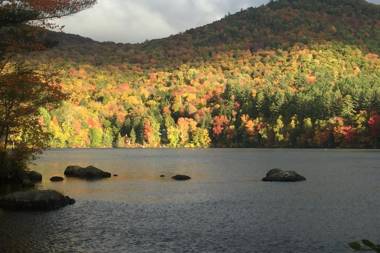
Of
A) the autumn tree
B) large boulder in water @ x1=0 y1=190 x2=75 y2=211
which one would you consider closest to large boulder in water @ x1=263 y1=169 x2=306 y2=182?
the autumn tree

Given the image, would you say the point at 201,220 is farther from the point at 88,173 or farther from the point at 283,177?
the point at 88,173

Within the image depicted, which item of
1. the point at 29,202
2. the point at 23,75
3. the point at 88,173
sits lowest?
the point at 29,202

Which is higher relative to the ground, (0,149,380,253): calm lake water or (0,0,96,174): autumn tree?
(0,0,96,174): autumn tree

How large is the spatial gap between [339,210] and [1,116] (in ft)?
96.2

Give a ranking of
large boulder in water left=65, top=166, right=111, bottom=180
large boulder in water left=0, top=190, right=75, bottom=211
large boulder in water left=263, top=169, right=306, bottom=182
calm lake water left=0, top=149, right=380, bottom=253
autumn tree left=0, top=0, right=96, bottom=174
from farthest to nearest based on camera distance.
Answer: large boulder in water left=65, top=166, right=111, bottom=180
large boulder in water left=263, top=169, right=306, bottom=182
large boulder in water left=0, top=190, right=75, bottom=211
autumn tree left=0, top=0, right=96, bottom=174
calm lake water left=0, top=149, right=380, bottom=253

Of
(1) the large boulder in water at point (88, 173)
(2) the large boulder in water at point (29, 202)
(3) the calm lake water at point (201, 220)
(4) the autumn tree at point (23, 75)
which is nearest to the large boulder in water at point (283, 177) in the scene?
(3) the calm lake water at point (201, 220)

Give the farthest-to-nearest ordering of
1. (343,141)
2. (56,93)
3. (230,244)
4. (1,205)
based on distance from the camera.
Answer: (343,141)
(56,93)
(1,205)
(230,244)

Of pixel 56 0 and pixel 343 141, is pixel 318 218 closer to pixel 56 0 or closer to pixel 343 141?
pixel 56 0

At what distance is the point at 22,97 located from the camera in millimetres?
45688

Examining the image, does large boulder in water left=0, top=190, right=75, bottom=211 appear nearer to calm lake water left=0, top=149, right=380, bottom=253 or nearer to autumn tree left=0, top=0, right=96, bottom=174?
calm lake water left=0, top=149, right=380, bottom=253

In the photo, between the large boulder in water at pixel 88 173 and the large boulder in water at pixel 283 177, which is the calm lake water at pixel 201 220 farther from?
the large boulder in water at pixel 88 173

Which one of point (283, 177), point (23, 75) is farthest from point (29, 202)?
point (283, 177)

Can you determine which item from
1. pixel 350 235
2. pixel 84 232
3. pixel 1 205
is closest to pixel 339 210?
pixel 350 235

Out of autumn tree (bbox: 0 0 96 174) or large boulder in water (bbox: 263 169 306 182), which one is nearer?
autumn tree (bbox: 0 0 96 174)
